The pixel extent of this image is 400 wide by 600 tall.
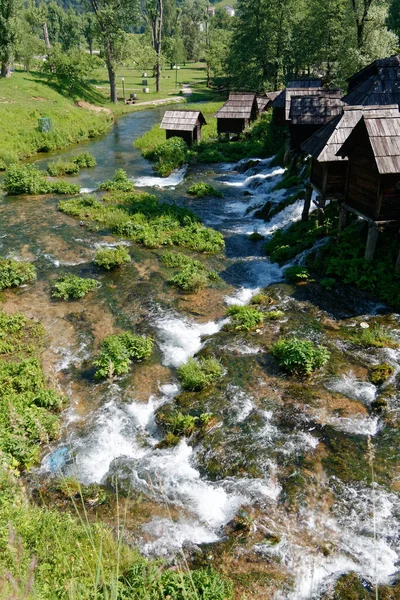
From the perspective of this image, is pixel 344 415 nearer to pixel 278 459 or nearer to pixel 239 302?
pixel 278 459

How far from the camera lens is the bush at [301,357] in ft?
45.1

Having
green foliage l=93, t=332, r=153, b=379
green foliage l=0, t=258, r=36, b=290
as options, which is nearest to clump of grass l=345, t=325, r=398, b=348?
green foliage l=93, t=332, r=153, b=379

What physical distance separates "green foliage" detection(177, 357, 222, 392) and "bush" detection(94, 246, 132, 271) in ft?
28.4

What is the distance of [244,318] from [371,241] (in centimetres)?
633

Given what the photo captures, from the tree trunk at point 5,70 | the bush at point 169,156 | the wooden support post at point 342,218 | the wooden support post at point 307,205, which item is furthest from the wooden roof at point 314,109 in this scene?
the tree trunk at point 5,70

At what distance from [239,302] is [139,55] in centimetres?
7500

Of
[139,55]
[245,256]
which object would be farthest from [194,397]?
[139,55]

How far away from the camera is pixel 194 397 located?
521 inches

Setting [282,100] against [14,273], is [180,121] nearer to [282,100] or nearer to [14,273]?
[282,100]

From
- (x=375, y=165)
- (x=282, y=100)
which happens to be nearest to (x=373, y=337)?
(x=375, y=165)

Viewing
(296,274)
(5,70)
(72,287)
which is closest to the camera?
(72,287)

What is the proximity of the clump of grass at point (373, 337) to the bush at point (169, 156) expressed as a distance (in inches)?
986

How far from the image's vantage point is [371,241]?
17922 millimetres

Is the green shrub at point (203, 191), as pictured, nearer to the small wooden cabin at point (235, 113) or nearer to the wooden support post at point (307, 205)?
the wooden support post at point (307, 205)
